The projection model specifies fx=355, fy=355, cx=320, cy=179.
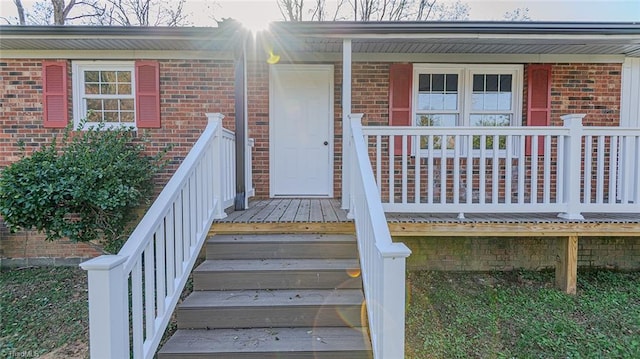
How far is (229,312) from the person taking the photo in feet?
8.73

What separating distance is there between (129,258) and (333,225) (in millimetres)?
1910

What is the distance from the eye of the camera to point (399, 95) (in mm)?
5402

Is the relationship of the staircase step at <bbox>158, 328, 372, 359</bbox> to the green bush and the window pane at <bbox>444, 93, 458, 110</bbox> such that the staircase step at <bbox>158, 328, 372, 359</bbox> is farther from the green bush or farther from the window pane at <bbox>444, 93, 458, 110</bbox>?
the window pane at <bbox>444, 93, 458, 110</bbox>

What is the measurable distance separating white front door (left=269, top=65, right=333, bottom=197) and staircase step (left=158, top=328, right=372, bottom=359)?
316cm

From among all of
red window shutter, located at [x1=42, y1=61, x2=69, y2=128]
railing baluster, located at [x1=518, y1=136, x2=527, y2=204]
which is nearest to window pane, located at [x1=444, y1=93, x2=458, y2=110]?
railing baluster, located at [x1=518, y1=136, x2=527, y2=204]

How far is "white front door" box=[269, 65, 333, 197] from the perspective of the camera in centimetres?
556

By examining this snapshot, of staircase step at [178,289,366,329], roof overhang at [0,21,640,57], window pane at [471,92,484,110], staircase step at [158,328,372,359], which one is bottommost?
staircase step at [158,328,372,359]

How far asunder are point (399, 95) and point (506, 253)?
2689 millimetres

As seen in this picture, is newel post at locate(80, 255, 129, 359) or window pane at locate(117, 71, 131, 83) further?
window pane at locate(117, 71, 131, 83)

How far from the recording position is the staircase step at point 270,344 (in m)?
2.38

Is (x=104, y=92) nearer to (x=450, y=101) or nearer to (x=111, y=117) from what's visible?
(x=111, y=117)

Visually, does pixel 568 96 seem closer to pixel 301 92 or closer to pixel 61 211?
pixel 301 92

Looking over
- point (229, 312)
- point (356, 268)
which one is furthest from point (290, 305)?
point (356, 268)

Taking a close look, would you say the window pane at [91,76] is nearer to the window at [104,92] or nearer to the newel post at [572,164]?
the window at [104,92]
